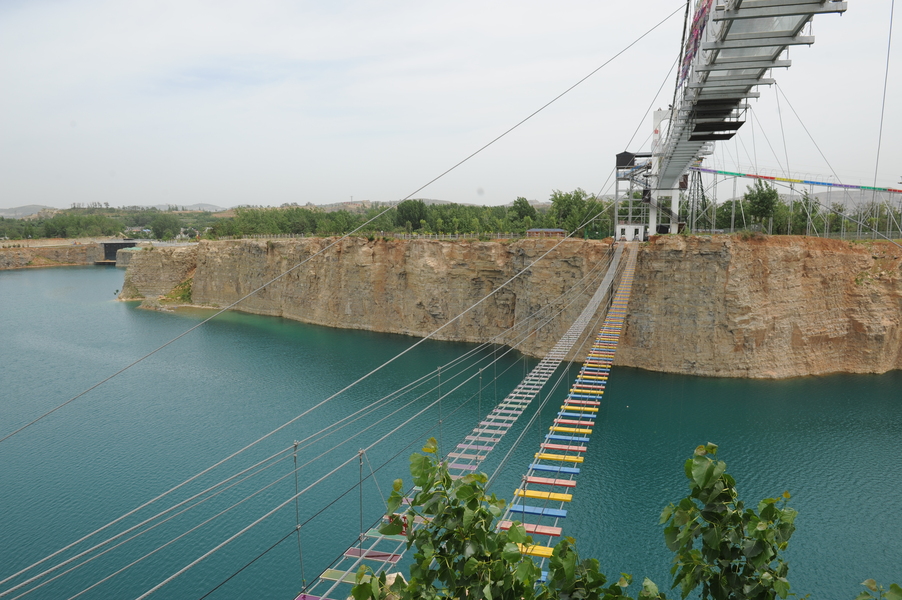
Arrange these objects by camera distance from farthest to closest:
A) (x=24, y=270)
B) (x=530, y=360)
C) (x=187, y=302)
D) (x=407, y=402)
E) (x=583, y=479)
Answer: (x=24, y=270)
(x=187, y=302)
(x=530, y=360)
(x=407, y=402)
(x=583, y=479)

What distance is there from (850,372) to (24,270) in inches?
3739

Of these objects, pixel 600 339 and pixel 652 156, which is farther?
pixel 652 156

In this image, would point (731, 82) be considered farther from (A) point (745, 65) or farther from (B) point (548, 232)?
(B) point (548, 232)

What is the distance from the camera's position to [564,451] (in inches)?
635

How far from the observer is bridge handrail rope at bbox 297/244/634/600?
723cm

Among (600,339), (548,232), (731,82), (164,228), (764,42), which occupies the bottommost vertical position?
(600,339)

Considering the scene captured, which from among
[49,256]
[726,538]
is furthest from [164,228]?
[726,538]

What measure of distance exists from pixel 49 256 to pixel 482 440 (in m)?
90.9

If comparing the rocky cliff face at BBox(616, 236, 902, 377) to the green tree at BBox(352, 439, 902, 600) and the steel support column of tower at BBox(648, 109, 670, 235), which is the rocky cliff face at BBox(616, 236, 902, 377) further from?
the green tree at BBox(352, 439, 902, 600)

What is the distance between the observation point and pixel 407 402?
2156cm

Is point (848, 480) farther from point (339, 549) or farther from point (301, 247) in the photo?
point (301, 247)

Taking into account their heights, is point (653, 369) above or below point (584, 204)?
below

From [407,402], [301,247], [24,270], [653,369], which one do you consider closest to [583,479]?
[407,402]

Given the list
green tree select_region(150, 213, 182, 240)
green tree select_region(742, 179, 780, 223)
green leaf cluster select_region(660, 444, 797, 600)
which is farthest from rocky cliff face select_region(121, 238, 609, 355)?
green tree select_region(150, 213, 182, 240)
